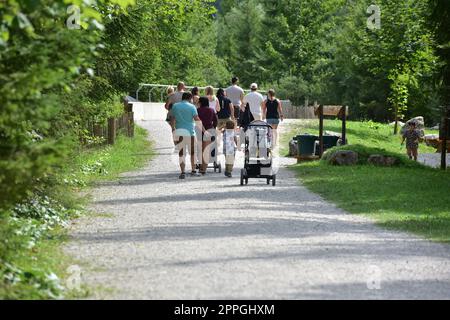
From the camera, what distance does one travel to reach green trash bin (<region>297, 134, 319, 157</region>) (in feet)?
109

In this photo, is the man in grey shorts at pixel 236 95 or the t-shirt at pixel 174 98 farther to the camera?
the man in grey shorts at pixel 236 95

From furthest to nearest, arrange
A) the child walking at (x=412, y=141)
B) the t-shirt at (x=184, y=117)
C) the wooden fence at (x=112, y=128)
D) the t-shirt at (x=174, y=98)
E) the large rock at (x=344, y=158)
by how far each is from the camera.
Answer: the child walking at (x=412, y=141)
the wooden fence at (x=112, y=128)
the large rock at (x=344, y=158)
the t-shirt at (x=174, y=98)
the t-shirt at (x=184, y=117)

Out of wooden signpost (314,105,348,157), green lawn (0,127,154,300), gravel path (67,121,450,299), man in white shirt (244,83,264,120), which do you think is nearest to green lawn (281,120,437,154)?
wooden signpost (314,105,348,157)

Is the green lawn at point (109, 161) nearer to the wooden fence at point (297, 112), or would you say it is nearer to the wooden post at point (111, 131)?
the wooden post at point (111, 131)

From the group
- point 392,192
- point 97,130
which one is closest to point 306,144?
point 97,130

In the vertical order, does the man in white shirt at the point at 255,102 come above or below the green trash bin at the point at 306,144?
above

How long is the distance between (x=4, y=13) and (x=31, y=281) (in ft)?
7.91

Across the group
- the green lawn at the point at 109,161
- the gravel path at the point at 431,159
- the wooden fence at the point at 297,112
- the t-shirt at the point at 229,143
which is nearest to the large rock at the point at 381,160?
the t-shirt at the point at 229,143

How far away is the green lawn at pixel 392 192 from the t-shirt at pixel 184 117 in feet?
8.66

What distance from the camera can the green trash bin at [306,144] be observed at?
3338 centimetres

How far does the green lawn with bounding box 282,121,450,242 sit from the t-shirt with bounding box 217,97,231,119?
2.15 m

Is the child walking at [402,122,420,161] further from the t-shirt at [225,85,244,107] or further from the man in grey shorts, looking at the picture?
the t-shirt at [225,85,244,107]

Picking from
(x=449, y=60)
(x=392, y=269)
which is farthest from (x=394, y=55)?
(x=392, y=269)

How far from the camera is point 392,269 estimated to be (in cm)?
1244
